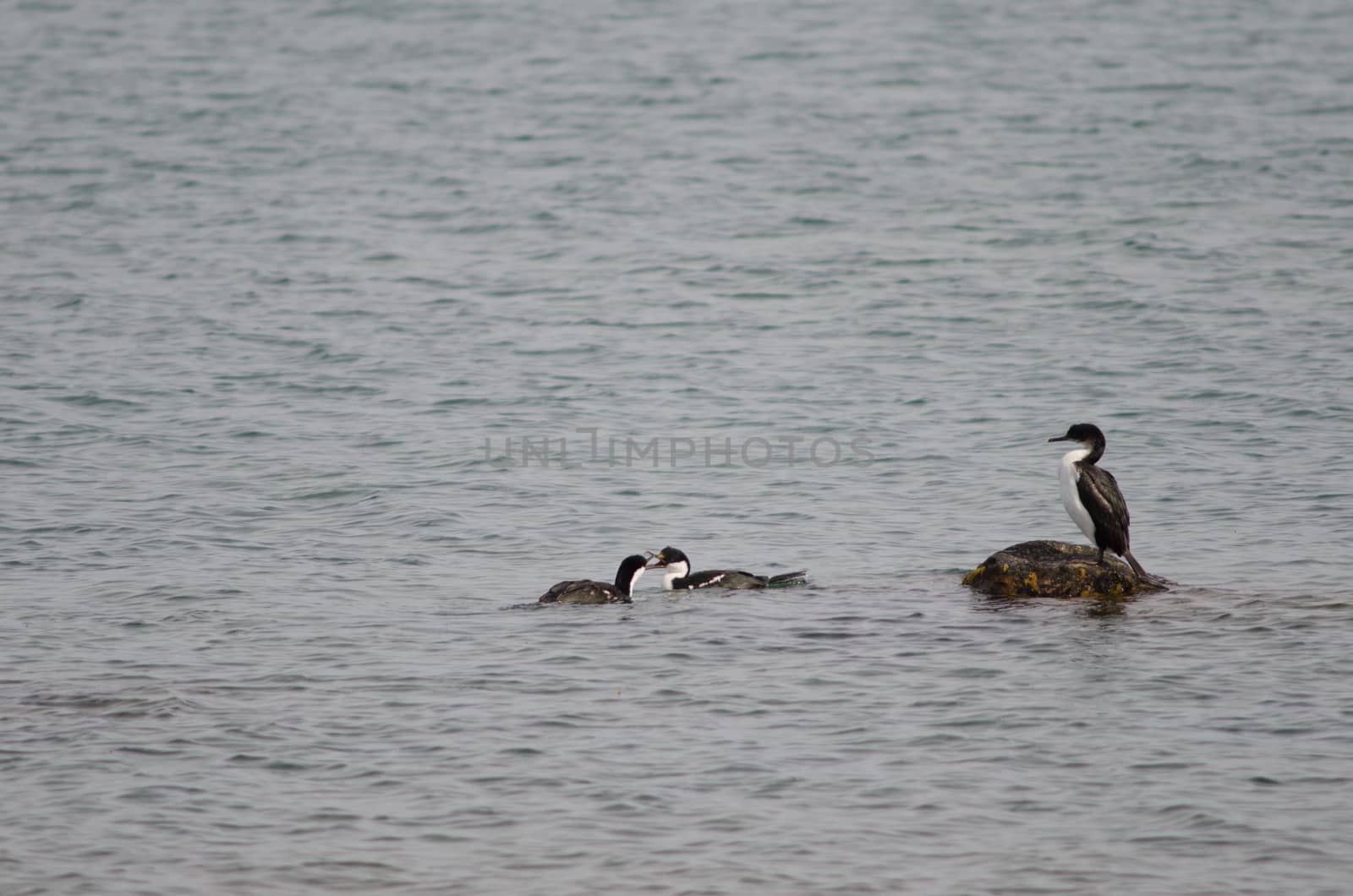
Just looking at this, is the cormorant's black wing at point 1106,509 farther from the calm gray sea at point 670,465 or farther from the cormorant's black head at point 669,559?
the cormorant's black head at point 669,559

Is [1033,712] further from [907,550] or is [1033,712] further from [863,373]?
[863,373]

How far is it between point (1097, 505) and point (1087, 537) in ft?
1.54

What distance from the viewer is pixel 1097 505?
41.8 ft

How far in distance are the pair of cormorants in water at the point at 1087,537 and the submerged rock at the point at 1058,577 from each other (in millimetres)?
119

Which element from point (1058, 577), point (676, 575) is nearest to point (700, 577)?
point (676, 575)

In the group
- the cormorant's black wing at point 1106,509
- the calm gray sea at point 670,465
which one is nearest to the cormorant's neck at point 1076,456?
the cormorant's black wing at point 1106,509

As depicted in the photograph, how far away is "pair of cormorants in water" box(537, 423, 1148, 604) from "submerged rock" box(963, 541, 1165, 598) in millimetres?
119


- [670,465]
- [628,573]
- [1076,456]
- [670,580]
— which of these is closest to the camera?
[628,573]

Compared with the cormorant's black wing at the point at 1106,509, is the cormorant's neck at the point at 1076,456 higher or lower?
higher

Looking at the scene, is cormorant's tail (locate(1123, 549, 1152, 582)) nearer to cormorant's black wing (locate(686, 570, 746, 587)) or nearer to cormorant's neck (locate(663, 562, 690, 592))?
cormorant's black wing (locate(686, 570, 746, 587))

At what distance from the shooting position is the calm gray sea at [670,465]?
877cm

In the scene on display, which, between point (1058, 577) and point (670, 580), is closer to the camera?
point (1058, 577)

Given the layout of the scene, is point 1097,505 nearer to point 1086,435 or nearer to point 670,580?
point 1086,435

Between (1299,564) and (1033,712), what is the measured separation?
4863 mm
